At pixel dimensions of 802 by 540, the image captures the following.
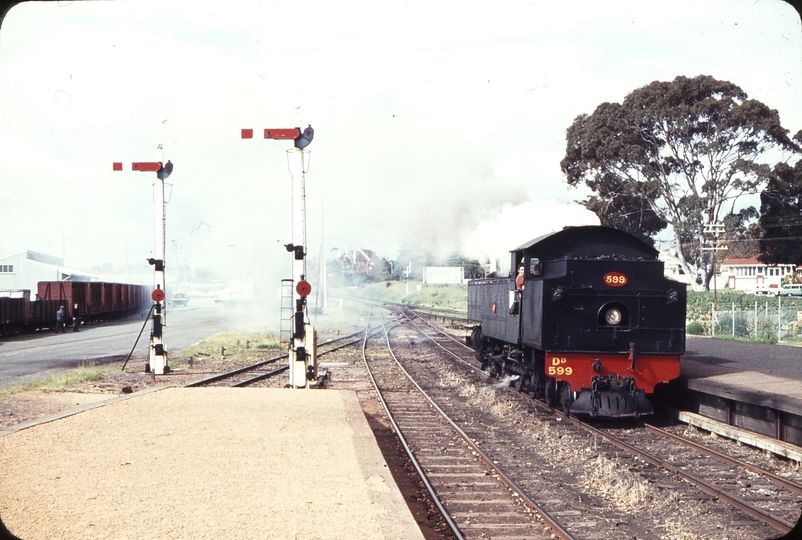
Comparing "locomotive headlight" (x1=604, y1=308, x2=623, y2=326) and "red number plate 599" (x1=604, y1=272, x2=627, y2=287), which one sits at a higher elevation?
"red number plate 599" (x1=604, y1=272, x2=627, y2=287)

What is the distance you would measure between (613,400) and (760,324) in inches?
922

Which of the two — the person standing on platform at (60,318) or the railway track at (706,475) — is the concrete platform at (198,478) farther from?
the person standing on platform at (60,318)

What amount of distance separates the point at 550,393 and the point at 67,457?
891 centimetres

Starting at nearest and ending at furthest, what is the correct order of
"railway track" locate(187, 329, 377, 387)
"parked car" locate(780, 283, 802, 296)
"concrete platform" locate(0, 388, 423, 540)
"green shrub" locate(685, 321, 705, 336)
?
"concrete platform" locate(0, 388, 423, 540)
"railway track" locate(187, 329, 377, 387)
"green shrub" locate(685, 321, 705, 336)
"parked car" locate(780, 283, 802, 296)

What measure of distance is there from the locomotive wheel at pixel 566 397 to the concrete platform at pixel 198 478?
395 centimetres

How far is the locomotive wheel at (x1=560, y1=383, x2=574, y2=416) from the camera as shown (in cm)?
1321

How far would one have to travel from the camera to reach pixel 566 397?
1345 cm

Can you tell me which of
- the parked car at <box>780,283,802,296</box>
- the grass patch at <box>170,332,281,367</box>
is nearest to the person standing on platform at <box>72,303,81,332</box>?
the grass patch at <box>170,332,281,367</box>

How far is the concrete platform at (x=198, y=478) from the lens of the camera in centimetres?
624

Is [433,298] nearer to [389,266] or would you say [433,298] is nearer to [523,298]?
[389,266]

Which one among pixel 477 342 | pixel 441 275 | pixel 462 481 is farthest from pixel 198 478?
pixel 441 275

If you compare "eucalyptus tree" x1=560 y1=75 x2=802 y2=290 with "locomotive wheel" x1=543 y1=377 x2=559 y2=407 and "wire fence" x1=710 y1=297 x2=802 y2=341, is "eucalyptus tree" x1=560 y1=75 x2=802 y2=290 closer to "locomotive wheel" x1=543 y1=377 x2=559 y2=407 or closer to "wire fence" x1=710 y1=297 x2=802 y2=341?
"wire fence" x1=710 y1=297 x2=802 y2=341

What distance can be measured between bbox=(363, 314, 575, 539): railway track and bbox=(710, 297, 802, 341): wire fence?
69.5 feet

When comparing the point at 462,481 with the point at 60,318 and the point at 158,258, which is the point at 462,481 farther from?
the point at 60,318
